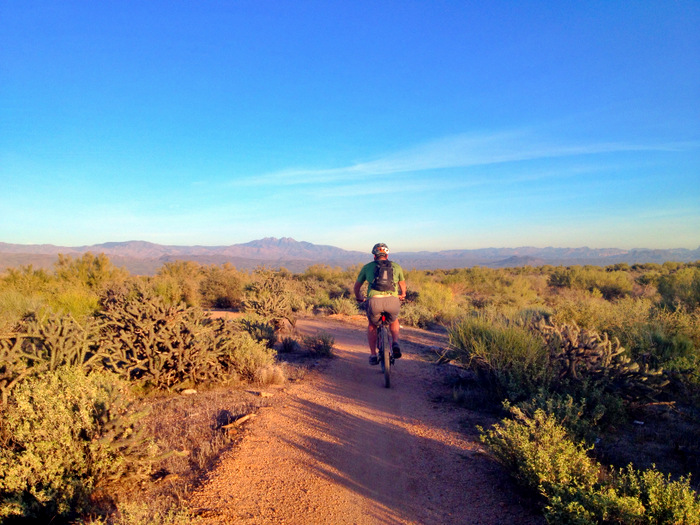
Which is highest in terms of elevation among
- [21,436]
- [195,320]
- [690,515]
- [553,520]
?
[195,320]

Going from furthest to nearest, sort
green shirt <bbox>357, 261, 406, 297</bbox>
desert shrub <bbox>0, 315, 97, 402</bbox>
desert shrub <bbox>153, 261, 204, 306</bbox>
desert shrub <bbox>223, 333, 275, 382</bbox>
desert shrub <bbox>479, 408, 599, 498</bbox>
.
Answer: desert shrub <bbox>153, 261, 204, 306</bbox>
green shirt <bbox>357, 261, 406, 297</bbox>
desert shrub <bbox>223, 333, 275, 382</bbox>
desert shrub <bbox>0, 315, 97, 402</bbox>
desert shrub <bbox>479, 408, 599, 498</bbox>

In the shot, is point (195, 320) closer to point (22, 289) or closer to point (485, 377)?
point (485, 377)

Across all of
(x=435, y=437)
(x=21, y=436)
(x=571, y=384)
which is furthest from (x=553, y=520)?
(x=21, y=436)

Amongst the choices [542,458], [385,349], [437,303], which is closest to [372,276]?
[385,349]

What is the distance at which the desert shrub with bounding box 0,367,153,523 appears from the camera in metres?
2.75

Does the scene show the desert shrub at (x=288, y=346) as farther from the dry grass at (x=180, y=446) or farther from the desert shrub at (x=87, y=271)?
the desert shrub at (x=87, y=271)

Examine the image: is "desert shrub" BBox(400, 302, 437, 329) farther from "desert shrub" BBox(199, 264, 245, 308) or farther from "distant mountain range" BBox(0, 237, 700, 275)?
"distant mountain range" BBox(0, 237, 700, 275)

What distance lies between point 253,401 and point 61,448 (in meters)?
2.57

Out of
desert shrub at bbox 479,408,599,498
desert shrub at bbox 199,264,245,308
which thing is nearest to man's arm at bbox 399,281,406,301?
desert shrub at bbox 479,408,599,498

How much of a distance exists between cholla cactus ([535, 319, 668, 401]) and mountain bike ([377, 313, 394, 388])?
7.95 feet

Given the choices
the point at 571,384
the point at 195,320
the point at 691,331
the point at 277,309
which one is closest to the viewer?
the point at 571,384

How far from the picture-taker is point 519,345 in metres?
6.03

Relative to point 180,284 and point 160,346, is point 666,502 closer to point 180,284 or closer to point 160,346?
point 160,346

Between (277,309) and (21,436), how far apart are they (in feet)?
24.4
